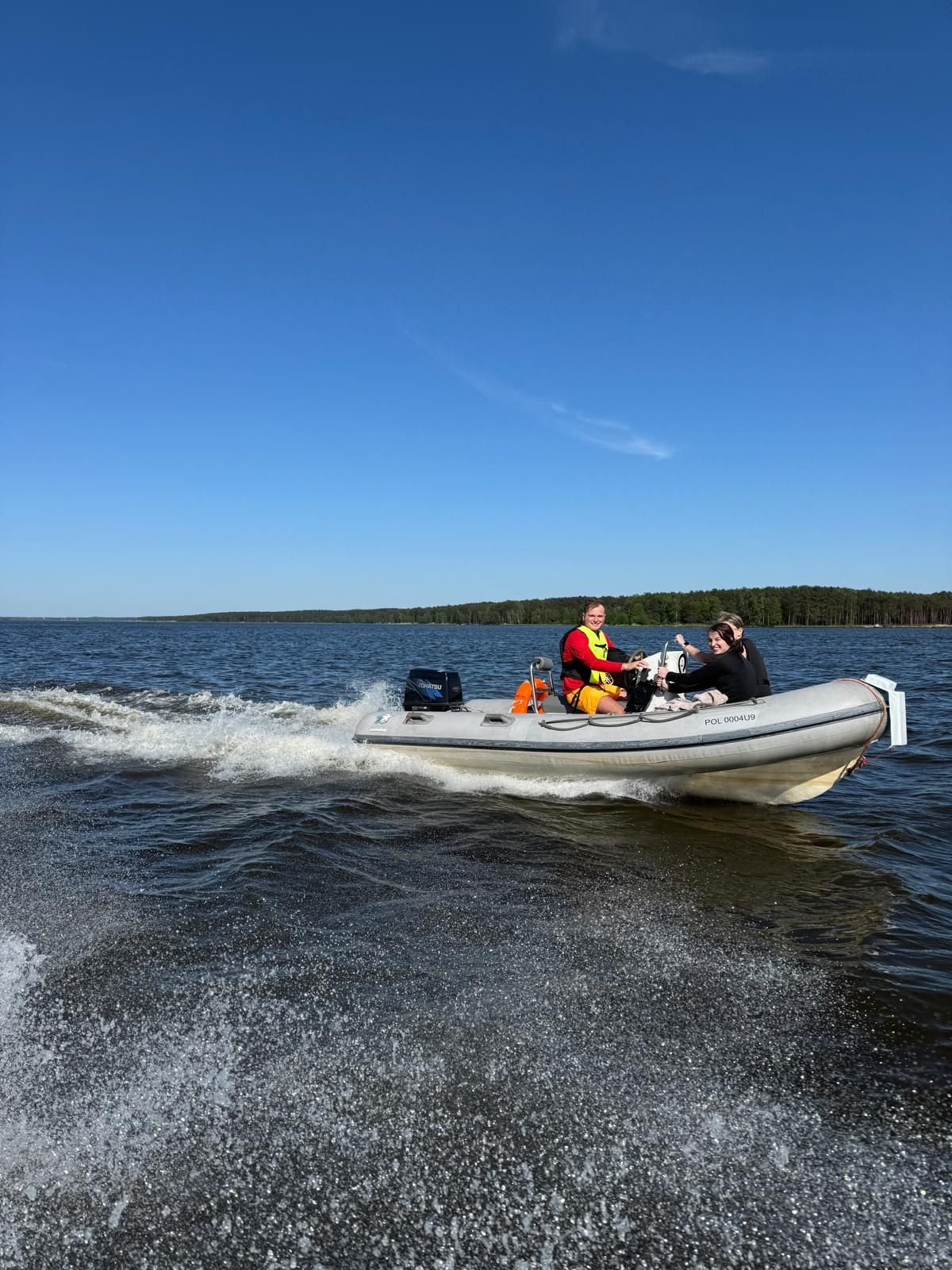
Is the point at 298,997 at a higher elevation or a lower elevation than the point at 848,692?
lower

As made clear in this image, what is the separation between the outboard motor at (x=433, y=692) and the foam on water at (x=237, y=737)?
76 centimetres

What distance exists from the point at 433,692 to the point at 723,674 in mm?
3634

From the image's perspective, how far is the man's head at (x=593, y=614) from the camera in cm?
866

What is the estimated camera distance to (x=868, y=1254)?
2.27 meters

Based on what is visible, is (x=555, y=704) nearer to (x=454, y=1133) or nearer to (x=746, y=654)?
(x=746, y=654)

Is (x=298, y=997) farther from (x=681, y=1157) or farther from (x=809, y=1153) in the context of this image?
(x=809, y=1153)

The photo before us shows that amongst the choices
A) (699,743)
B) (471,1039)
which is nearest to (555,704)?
(699,743)

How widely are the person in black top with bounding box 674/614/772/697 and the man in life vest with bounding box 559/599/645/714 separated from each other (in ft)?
2.41

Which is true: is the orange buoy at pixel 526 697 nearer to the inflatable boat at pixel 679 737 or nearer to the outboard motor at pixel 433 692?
the inflatable boat at pixel 679 737

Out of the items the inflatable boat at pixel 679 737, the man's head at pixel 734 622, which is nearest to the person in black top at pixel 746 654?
the man's head at pixel 734 622

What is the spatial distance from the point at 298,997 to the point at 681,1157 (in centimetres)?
Result: 187

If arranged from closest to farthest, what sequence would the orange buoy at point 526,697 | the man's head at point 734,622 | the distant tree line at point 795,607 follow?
the man's head at point 734,622
the orange buoy at point 526,697
the distant tree line at point 795,607

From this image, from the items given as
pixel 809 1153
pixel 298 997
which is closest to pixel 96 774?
pixel 298 997

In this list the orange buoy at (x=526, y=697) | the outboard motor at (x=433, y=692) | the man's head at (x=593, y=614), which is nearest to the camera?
the man's head at (x=593, y=614)
